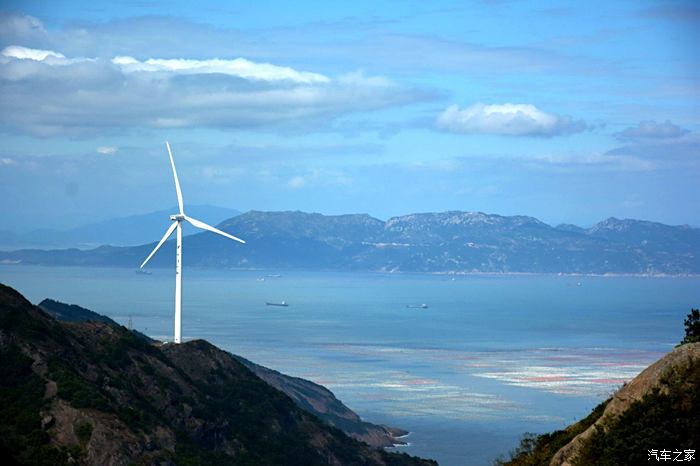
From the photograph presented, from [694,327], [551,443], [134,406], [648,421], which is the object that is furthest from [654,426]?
[134,406]

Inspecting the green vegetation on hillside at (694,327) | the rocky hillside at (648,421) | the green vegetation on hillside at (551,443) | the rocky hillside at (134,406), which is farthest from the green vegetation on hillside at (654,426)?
the rocky hillside at (134,406)

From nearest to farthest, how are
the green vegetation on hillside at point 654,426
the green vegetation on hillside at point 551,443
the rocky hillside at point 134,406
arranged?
the green vegetation on hillside at point 654,426
the green vegetation on hillside at point 551,443
the rocky hillside at point 134,406

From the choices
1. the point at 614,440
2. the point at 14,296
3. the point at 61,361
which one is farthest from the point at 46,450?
the point at 614,440

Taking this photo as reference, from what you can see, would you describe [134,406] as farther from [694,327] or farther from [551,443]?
[694,327]

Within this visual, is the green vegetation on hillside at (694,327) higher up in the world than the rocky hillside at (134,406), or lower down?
higher up

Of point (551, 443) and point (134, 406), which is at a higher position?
point (551, 443)

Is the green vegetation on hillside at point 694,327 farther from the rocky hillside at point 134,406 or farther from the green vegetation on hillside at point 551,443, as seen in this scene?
the rocky hillside at point 134,406
